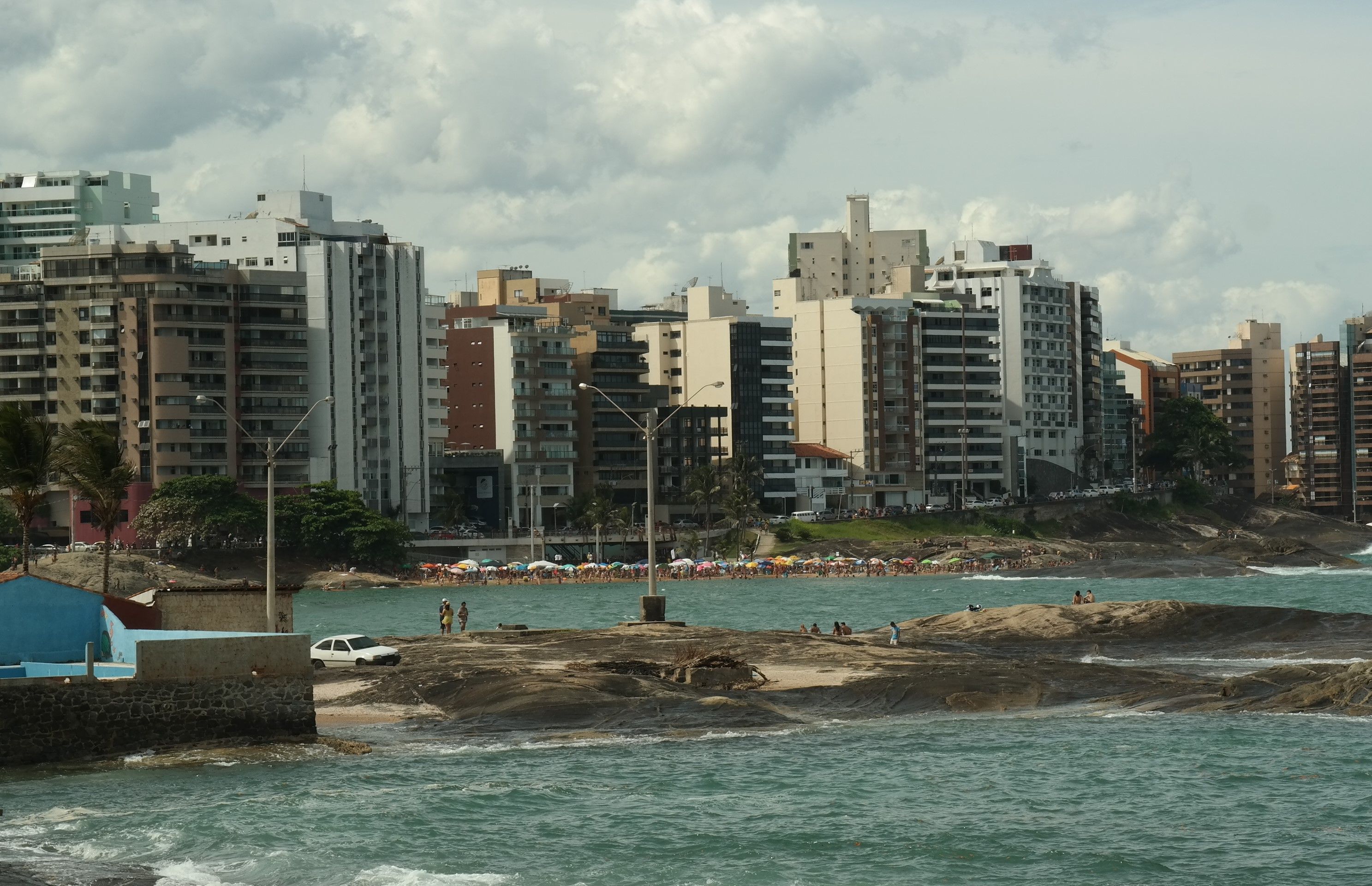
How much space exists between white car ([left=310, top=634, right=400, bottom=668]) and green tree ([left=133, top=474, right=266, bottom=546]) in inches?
3686

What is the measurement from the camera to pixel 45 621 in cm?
5125

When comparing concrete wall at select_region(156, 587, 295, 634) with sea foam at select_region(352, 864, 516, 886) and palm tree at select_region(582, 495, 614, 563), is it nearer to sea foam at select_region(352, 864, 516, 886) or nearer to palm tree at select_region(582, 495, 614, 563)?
sea foam at select_region(352, 864, 516, 886)

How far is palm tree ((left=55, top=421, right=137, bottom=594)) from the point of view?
69188 mm

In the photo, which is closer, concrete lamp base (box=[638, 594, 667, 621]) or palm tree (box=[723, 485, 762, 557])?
concrete lamp base (box=[638, 594, 667, 621])

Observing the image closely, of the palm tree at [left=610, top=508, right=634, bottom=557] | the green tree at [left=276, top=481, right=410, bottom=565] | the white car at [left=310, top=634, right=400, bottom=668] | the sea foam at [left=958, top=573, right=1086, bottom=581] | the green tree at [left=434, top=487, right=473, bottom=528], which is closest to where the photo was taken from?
the white car at [left=310, top=634, right=400, bottom=668]

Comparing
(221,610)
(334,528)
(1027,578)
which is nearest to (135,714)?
(221,610)

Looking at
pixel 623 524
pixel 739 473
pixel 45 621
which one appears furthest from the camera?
pixel 739 473

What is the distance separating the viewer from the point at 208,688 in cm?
4481

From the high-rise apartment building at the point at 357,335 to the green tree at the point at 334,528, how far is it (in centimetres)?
642

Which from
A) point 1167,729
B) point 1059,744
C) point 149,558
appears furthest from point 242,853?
point 149,558

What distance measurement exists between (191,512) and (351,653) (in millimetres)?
96208

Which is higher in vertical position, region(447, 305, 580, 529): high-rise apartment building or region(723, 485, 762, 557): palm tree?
region(447, 305, 580, 529): high-rise apartment building

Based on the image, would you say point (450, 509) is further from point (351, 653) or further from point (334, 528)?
point (351, 653)

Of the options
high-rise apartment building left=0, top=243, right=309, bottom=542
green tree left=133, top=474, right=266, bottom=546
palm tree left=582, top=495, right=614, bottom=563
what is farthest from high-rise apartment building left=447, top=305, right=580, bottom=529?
green tree left=133, top=474, right=266, bottom=546
